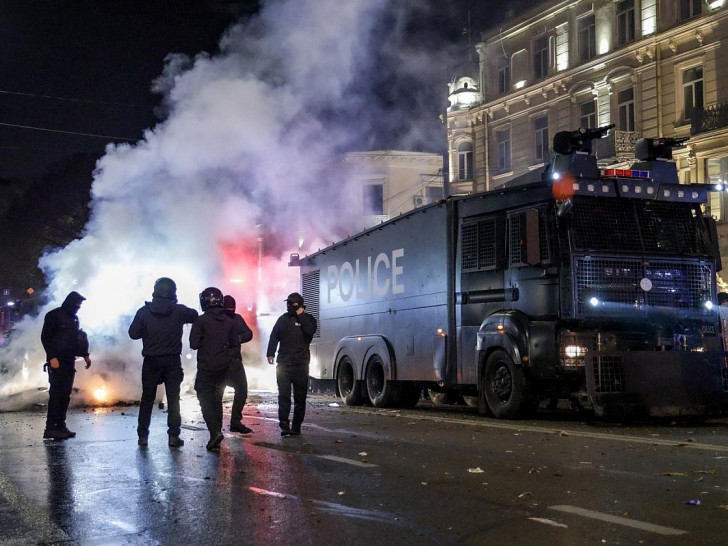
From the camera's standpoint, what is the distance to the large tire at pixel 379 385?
1670 cm

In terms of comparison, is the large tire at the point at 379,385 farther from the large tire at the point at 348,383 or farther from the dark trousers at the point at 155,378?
the dark trousers at the point at 155,378

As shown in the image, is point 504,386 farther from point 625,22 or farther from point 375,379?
point 625,22

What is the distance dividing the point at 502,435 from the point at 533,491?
166 inches

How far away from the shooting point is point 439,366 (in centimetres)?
1468

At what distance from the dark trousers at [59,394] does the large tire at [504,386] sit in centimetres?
597

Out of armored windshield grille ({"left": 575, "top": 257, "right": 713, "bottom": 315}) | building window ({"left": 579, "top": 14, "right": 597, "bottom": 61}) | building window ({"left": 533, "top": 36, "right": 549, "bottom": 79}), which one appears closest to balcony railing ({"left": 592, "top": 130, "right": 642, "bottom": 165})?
building window ({"left": 579, "top": 14, "right": 597, "bottom": 61})

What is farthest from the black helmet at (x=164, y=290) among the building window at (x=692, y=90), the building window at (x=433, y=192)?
the building window at (x=433, y=192)

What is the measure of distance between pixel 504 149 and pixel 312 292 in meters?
18.9

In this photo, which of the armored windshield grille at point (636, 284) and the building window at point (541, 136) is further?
the building window at point (541, 136)

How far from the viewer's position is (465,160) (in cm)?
3988

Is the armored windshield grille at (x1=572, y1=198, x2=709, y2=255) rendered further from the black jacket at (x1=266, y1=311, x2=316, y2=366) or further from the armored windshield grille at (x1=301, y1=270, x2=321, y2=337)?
the armored windshield grille at (x1=301, y1=270, x2=321, y2=337)

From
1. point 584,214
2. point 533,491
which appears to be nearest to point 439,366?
point 584,214

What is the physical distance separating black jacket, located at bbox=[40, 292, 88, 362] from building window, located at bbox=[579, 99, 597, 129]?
24.9 metres

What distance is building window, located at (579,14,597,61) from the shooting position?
108 feet
